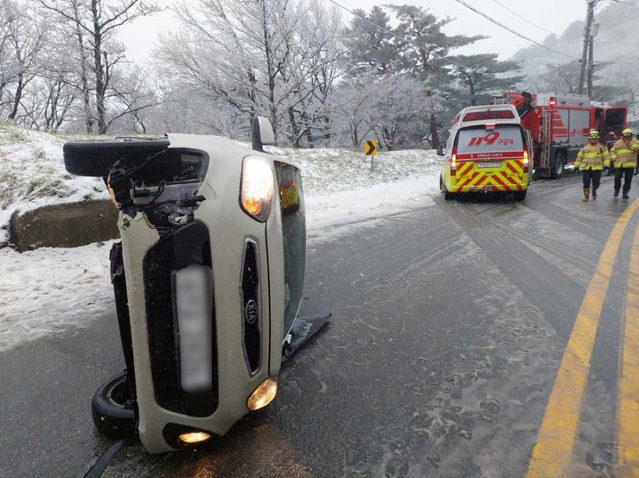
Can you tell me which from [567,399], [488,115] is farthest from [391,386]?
[488,115]

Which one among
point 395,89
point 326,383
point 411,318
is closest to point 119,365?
point 326,383

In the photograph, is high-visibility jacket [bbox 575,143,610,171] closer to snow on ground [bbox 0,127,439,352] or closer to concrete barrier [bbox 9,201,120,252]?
snow on ground [bbox 0,127,439,352]

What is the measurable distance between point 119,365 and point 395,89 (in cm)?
2503

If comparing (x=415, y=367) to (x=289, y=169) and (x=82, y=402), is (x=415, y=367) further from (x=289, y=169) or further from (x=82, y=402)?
(x=82, y=402)

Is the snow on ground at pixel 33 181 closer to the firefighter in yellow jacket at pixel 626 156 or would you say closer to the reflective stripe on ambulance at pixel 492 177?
the reflective stripe on ambulance at pixel 492 177

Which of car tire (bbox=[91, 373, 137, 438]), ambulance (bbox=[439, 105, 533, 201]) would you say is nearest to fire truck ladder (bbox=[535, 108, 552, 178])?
ambulance (bbox=[439, 105, 533, 201])

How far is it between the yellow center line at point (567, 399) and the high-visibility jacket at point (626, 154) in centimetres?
747

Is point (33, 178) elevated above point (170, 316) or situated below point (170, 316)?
above

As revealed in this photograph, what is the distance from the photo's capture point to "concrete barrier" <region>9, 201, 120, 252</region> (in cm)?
481

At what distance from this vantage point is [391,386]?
7.21 ft

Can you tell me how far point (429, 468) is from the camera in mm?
1621

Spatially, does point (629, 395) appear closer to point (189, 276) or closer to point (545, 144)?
point (189, 276)

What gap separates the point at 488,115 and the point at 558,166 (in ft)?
22.7

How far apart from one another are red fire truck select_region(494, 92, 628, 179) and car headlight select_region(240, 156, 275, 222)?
47.1 feet
